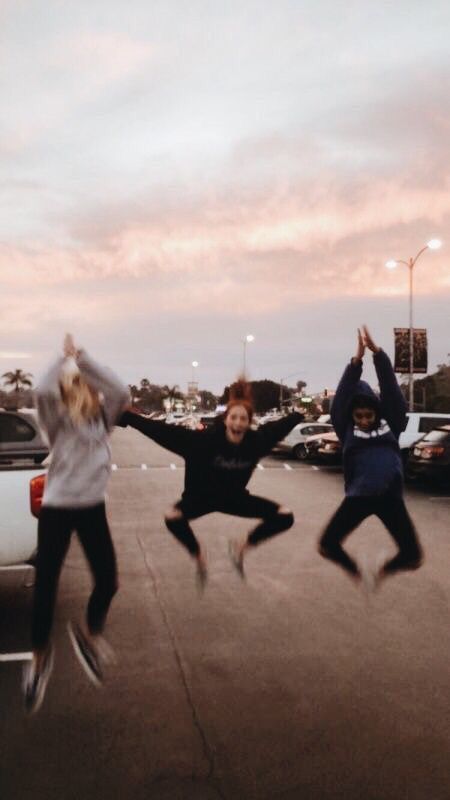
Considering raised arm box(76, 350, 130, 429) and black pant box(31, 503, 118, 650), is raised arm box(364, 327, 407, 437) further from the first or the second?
black pant box(31, 503, 118, 650)

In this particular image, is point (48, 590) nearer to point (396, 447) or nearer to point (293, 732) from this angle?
point (293, 732)

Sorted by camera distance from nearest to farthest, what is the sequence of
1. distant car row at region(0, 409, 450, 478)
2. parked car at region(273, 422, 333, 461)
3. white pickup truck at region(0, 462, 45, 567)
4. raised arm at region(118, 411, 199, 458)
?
raised arm at region(118, 411, 199, 458) < white pickup truck at region(0, 462, 45, 567) < distant car row at region(0, 409, 450, 478) < parked car at region(273, 422, 333, 461)

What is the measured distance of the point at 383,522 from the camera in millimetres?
4820

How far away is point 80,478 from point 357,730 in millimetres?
2065

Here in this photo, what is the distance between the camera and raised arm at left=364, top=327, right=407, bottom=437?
437 centimetres

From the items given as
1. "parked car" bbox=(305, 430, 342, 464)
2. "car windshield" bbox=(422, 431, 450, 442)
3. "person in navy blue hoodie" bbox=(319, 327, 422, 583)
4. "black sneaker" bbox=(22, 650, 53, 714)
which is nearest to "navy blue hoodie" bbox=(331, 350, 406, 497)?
"person in navy blue hoodie" bbox=(319, 327, 422, 583)

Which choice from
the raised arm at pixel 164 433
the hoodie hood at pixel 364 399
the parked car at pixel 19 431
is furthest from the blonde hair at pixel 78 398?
the parked car at pixel 19 431

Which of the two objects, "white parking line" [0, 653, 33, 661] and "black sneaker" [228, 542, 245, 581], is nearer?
"black sneaker" [228, 542, 245, 581]

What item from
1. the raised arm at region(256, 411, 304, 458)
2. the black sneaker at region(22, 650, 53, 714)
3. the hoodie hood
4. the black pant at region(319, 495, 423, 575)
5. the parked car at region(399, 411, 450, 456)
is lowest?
the black sneaker at region(22, 650, 53, 714)

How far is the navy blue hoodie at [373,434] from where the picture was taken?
440cm

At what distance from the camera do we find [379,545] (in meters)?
10.2

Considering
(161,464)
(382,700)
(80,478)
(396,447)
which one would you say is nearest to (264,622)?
(382,700)

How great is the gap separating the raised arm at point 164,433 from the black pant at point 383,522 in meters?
1.18

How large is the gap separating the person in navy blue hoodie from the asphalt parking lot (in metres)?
0.88
